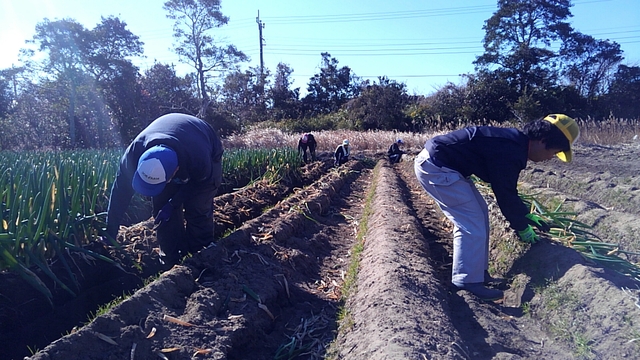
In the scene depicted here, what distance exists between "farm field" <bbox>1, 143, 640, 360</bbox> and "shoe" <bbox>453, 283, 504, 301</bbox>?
6cm

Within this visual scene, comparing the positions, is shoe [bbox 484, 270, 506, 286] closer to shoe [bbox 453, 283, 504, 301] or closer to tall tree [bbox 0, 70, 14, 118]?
shoe [bbox 453, 283, 504, 301]

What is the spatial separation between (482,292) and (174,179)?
289 centimetres

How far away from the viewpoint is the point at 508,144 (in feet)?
12.3

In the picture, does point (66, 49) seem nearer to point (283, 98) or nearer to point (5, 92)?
point (5, 92)

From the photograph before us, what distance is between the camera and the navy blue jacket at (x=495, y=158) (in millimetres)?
3725

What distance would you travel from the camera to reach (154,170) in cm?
354

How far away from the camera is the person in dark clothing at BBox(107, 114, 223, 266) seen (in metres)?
3.65

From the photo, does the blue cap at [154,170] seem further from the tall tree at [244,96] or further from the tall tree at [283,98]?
the tall tree at [283,98]

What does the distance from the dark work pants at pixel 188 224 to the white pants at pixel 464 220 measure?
2134mm

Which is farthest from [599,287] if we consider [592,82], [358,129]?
[592,82]

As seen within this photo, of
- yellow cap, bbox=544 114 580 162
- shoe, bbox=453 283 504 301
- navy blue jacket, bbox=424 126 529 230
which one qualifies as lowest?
shoe, bbox=453 283 504 301

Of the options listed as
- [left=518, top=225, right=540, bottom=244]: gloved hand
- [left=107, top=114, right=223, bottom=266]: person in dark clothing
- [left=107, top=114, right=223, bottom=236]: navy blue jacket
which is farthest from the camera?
[left=107, top=114, right=223, bottom=236]: navy blue jacket

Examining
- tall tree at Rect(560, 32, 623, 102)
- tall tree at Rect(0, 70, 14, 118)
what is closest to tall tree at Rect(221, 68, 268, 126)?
tall tree at Rect(0, 70, 14, 118)

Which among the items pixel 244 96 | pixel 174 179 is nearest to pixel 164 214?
pixel 174 179
